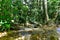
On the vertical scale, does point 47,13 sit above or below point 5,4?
below

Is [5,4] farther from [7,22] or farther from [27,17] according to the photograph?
[27,17]

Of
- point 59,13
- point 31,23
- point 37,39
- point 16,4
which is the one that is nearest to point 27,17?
point 31,23

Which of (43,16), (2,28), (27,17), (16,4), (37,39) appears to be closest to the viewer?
(37,39)

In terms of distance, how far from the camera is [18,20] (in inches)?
560

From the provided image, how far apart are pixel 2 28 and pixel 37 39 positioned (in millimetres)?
3517

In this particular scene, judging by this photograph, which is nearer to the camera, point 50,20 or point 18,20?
point 18,20

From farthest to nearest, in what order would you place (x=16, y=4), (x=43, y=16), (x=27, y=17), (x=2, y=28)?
(x=43, y=16)
(x=27, y=17)
(x=16, y=4)
(x=2, y=28)

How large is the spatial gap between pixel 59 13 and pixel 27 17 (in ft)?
13.2

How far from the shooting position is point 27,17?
1557cm

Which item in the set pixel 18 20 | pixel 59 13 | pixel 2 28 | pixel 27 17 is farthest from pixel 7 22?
pixel 59 13

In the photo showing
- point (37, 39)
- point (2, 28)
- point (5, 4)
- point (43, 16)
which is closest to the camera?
point (37, 39)

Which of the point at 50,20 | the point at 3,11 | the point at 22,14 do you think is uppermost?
the point at 3,11

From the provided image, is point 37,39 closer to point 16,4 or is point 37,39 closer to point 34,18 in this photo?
point 16,4

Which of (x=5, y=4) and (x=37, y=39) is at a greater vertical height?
(x=5, y=4)
